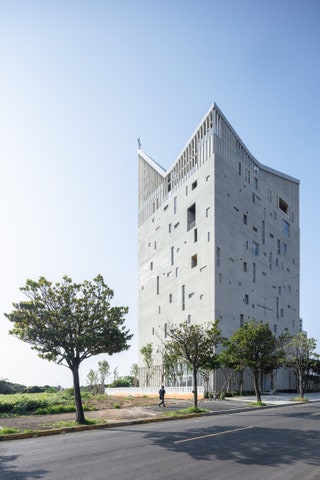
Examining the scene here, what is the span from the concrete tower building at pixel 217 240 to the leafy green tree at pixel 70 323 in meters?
27.8

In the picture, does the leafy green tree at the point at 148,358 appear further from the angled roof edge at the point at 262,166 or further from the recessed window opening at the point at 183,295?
the angled roof edge at the point at 262,166

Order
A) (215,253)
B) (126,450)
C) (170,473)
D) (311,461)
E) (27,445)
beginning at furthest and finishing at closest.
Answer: (215,253) < (27,445) < (126,450) < (311,461) < (170,473)

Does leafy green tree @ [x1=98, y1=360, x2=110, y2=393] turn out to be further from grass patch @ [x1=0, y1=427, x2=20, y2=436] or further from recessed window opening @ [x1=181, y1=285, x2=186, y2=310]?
grass patch @ [x1=0, y1=427, x2=20, y2=436]

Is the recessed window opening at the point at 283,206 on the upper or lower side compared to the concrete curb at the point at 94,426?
upper

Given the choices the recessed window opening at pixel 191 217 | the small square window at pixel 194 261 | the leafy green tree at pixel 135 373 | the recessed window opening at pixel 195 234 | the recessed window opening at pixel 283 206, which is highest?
the recessed window opening at pixel 283 206

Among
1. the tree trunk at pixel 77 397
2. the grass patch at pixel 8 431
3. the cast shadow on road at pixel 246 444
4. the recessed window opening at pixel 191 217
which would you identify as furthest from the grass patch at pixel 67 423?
the recessed window opening at pixel 191 217

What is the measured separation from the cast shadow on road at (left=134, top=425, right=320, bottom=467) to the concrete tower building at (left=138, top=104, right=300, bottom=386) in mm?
31117

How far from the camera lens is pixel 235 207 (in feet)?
178

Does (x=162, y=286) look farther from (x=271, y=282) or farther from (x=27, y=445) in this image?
(x=27, y=445)

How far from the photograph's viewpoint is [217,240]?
162ft

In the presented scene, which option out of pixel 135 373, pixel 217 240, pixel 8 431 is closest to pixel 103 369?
pixel 135 373

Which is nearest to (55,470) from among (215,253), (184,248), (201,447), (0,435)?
(201,447)

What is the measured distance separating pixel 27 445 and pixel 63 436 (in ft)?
8.11

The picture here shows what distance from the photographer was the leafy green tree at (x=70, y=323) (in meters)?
19.2
